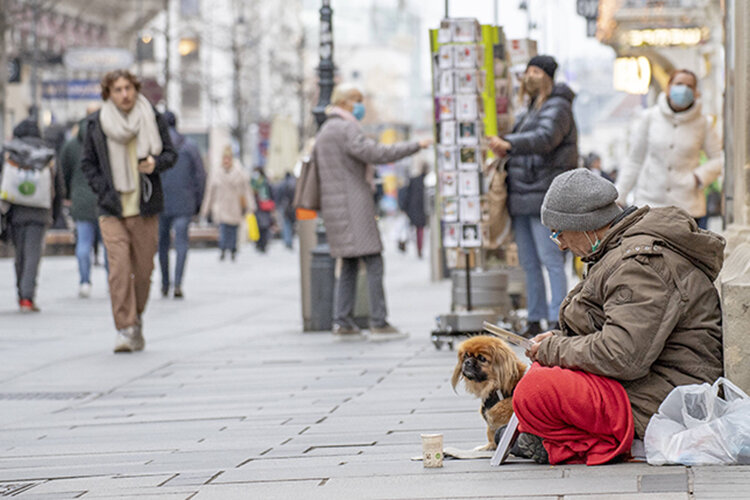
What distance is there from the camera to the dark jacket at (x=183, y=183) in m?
17.4

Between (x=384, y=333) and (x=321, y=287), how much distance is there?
3.40 feet

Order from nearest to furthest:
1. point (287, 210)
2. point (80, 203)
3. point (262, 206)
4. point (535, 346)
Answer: point (535, 346) < point (80, 203) < point (262, 206) < point (287, 210)

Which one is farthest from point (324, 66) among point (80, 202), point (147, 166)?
point (80, 202)

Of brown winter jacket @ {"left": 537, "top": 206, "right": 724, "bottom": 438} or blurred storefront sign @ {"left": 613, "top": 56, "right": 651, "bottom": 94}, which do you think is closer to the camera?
brown winter jacket @ {"left": 537, "top": 206, "right": 724, "bottom": 438}

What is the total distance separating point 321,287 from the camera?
12.4 m

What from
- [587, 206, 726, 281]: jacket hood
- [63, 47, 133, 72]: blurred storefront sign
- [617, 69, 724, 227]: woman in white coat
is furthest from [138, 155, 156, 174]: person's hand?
[63, 47, 133, 72]: blurred storefront sign

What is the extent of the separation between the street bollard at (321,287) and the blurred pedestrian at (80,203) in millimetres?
4996

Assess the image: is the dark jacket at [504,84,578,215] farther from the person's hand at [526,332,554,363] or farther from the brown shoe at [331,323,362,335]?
the person's hand at [526,332,554,363]

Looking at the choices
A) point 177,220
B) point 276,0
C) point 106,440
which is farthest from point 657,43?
point 276,0

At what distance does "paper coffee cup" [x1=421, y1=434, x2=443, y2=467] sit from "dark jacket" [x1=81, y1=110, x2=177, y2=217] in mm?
5730

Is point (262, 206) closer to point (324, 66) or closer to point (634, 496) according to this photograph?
point (324, 66)

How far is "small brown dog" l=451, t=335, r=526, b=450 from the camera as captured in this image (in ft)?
18.7

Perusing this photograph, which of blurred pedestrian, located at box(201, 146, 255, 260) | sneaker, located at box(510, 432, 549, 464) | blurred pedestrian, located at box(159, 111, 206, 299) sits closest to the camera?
sneaker, located at box(510, 432, 549, 464)

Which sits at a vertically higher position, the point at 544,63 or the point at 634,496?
the point at 544,63
